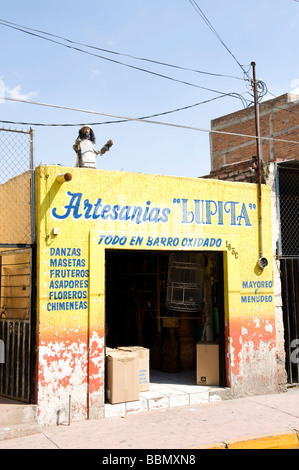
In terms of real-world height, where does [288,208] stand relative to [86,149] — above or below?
below

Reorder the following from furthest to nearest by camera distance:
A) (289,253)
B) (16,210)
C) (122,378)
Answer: (289,253) < (16,210) < (122,378)

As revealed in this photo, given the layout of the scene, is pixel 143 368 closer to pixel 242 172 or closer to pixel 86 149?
pixel 86 149

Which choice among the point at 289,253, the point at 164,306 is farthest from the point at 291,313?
the point at 164,306

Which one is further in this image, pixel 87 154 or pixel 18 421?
pixel 87 154

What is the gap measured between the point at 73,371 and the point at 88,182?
9.35ft

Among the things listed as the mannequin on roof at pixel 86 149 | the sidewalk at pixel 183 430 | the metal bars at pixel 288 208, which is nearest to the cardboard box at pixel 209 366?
the sidewalk at pixel 183 430

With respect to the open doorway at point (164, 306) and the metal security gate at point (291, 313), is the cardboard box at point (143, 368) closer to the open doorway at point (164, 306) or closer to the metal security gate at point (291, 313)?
the open doorway at point (164, 306)

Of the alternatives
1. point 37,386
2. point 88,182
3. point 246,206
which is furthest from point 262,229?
point 37,386

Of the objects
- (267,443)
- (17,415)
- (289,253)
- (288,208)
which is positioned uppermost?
(288,208)

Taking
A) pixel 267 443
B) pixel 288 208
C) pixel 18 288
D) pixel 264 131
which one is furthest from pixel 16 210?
pixel 264 131

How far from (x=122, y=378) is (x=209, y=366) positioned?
1905 mm

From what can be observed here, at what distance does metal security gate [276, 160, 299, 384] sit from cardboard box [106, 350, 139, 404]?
10.8 feet

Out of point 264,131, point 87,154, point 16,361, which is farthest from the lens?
point 264,131

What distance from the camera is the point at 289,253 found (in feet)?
31.9
